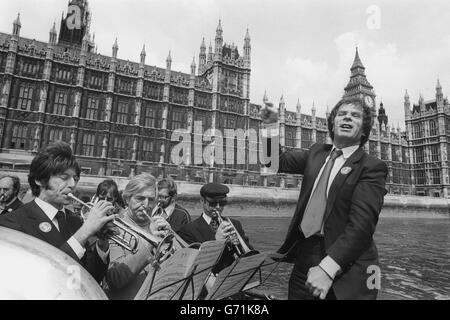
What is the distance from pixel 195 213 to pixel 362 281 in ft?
84.9

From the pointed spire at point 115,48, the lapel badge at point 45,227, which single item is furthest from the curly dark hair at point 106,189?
the pointed spire at point 115,48

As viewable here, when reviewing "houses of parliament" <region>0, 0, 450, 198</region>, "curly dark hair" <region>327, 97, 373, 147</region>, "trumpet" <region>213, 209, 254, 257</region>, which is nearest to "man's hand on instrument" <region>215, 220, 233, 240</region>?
"trumpet" <region>213, 209, 254, 257</region>

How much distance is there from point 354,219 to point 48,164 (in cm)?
233

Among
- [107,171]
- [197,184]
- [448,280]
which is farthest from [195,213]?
[448,280]

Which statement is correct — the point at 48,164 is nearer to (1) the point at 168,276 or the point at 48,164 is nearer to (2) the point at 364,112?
(1) the point at 168,276

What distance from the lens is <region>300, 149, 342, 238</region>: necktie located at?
7.07 ft

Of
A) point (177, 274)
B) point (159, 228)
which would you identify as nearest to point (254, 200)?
point (159, 228)

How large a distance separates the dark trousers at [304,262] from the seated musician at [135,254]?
1.21m

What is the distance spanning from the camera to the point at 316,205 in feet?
7.23

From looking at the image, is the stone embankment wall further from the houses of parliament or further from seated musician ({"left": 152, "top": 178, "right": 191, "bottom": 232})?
seated musician ({"left": 152, "top": 178, "right": 191, "bottom": 232})

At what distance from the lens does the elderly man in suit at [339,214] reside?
5.97 ft

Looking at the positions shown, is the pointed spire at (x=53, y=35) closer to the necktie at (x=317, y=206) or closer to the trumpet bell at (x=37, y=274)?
the necktie at (x=317, y=206)

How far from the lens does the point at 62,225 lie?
2.36 meters
